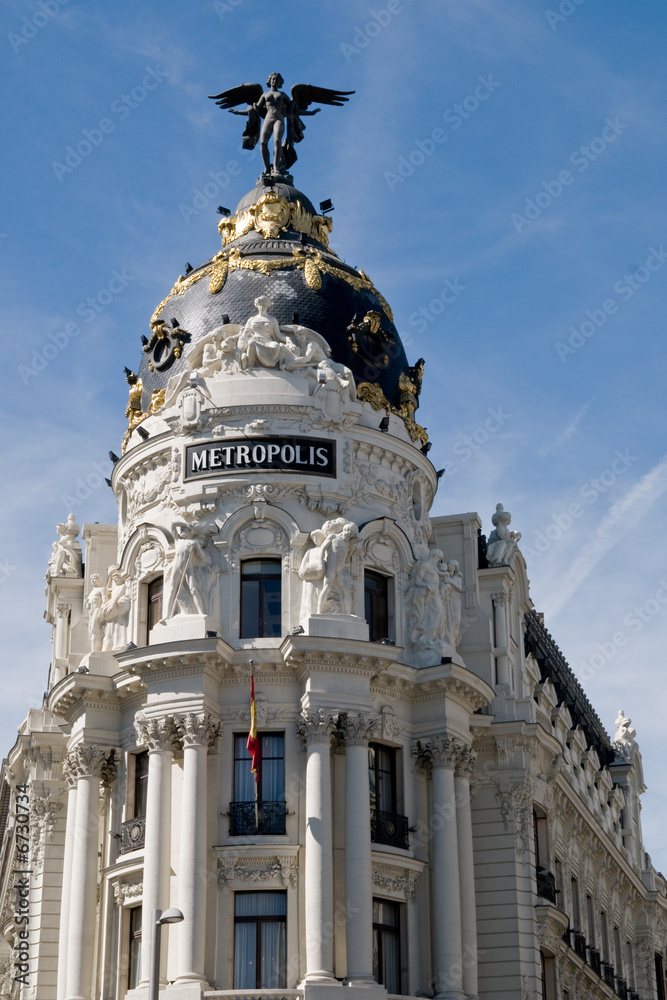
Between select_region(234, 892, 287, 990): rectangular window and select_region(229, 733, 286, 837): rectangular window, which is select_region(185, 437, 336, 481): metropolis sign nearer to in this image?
select_region(229, 733, 286, 837): rectangular window

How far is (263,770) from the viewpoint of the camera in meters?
45.1

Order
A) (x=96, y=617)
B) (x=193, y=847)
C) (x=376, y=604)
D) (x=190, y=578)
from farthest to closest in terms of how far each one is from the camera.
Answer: (x=96, y=617), (x=376, y=604), (x=190, y=578), (x=193, y=847)

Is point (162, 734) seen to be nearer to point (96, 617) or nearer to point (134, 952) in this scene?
point (134, 952)

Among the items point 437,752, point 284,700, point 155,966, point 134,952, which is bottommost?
point 155,966

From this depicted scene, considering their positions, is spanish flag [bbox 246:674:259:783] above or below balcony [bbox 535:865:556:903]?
above

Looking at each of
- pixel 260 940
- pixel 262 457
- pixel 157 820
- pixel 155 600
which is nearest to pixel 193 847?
pixel 157 820

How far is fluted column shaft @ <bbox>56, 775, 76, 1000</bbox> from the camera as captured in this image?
45.3 meters

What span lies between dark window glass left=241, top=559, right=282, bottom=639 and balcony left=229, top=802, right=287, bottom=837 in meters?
4.83

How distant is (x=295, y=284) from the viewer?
51.0m

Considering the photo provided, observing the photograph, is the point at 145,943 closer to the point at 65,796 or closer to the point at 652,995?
the point at 65,796

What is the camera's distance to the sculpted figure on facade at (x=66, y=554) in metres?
53.5

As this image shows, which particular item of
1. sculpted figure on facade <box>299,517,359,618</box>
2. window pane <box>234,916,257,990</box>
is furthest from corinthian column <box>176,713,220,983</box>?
sculpted figure on facade <box>299,517,359,618</box>

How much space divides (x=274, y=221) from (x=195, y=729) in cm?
1783

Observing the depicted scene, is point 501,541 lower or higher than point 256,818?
higher
